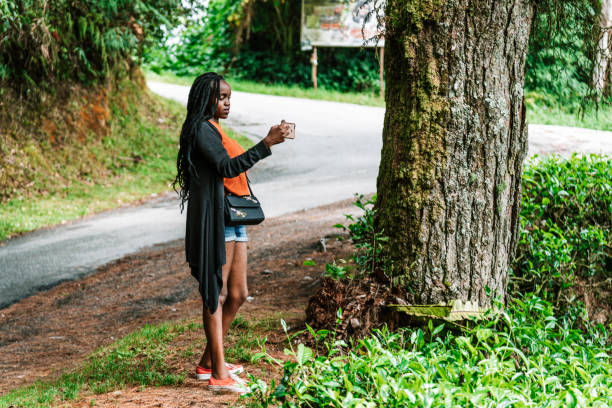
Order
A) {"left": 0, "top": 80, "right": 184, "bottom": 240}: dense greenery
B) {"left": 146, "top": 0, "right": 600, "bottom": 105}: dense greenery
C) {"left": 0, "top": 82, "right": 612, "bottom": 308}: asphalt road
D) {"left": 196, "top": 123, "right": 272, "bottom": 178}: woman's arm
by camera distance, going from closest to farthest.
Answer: {"left": 196, "top": 123, "right": 272, "bottom": 178}: woman's arm < {"left": 0, "top": 82, "right": 612, "bottom": 308}: asphalt road < {"left": 0, "top": 80, "right": 184, "bottom": 240}: dense greenery < {"left": 146, "top": 0, "right": 600, "bottom": 105}: dense greenery

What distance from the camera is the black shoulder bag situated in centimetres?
418

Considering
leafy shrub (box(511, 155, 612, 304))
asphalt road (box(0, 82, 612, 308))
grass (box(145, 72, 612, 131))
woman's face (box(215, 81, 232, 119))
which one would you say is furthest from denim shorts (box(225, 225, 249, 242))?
grass (box(145, 72, 612, 131))

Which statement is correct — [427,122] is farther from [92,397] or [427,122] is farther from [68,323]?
[68,323]

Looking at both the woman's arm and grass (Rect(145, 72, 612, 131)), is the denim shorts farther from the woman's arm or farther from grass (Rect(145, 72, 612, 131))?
grass (Rect(145, 72, 612, 131))

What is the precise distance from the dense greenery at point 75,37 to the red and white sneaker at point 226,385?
32.2 ft

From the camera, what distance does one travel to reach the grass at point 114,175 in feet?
39.7

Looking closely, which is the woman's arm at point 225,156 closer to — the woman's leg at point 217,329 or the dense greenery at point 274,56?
the woman's leg at point 217,329

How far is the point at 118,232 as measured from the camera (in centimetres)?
1091

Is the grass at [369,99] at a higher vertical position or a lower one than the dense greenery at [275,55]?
lower

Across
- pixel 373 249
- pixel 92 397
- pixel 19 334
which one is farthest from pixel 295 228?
pixel 92 397

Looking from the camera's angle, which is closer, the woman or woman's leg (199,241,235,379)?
the woman

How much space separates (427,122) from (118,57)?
13015mm

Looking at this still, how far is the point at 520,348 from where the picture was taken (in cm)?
424

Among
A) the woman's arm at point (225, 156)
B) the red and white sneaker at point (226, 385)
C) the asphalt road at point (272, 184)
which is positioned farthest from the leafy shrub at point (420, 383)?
the asphalt road at point (272, 184)
